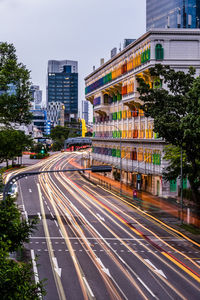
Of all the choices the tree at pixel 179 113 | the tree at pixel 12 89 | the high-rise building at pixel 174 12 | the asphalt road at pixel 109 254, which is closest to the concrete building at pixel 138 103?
the tree at pixel 179 113

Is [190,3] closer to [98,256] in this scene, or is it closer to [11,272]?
[98,256]

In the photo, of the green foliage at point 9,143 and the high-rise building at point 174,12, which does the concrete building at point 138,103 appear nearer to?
the green foliage at point 9,143

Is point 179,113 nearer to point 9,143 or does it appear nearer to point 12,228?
point 9,143

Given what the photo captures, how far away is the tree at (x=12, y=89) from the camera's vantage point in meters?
40.1

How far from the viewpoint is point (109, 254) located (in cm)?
3159

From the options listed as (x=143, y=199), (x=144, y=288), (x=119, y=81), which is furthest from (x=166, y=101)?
(x=119, y=81)

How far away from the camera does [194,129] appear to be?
101 ft

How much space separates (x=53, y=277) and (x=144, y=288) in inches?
218

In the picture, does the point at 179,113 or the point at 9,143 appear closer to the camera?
the point at 179,113

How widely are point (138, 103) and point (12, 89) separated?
33.9 m

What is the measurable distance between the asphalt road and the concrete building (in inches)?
477

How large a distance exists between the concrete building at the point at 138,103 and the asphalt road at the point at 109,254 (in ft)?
39.7

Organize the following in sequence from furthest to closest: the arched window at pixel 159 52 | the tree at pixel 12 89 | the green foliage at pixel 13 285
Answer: the arched window at pixel 159 52 → the tree at pixel 12 89 → the green foliage at pixel 13 285

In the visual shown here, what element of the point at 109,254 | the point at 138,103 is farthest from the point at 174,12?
the point at 109,254
